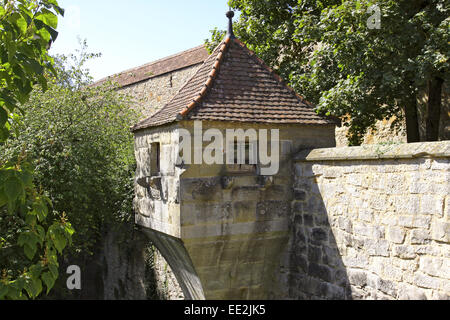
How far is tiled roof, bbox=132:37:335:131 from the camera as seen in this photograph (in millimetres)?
6035

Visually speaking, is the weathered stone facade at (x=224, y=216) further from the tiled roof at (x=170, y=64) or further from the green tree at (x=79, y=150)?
the tiled roof at (x=170, y=64)

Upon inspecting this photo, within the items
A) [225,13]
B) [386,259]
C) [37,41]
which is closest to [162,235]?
[386,259]

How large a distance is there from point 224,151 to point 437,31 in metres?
3.81

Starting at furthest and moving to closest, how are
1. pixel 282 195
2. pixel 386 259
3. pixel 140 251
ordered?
pixel 140 251
pixel 282 195
pixel 386 259

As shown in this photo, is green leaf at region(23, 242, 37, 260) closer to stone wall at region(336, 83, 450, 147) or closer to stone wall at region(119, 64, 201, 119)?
stone wall at region(336, 83, 450, 147)

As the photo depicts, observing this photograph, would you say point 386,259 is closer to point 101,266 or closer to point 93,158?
point 93,158

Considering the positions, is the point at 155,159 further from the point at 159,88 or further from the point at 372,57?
the point at 159,88

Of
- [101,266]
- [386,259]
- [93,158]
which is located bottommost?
[101,266]

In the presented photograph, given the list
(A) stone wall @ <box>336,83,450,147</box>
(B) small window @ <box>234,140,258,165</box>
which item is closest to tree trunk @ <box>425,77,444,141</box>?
(A) stone wall @ <box>336,83,450,147</box>

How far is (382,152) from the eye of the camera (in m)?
5.02

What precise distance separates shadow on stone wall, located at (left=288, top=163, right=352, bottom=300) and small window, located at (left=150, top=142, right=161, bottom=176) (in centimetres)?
216

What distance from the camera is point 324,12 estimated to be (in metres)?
7.80

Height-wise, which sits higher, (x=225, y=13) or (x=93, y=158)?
(x=225, y=13)

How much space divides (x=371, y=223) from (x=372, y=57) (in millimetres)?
3352
